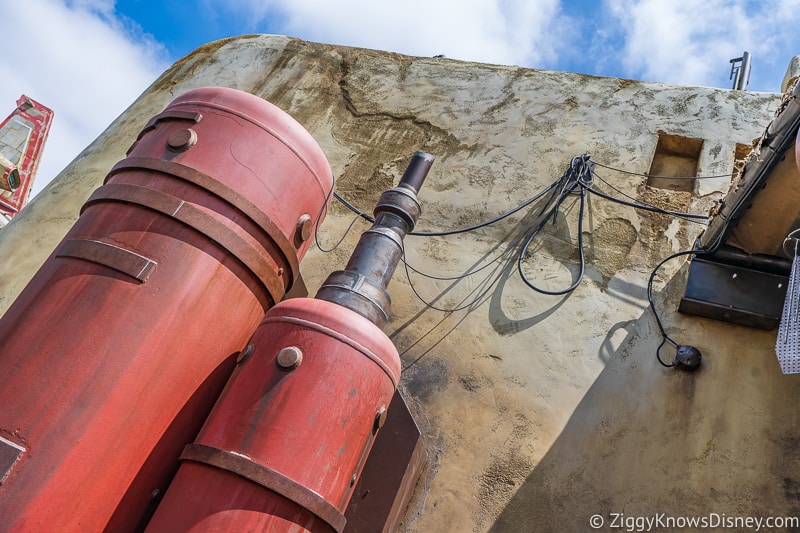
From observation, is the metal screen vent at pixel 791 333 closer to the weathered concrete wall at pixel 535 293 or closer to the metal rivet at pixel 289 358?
the weathered concrete wall at pixel 535 293

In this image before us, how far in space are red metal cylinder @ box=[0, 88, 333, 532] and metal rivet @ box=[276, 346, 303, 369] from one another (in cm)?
42

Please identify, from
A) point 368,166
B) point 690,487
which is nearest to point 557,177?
point 368,166

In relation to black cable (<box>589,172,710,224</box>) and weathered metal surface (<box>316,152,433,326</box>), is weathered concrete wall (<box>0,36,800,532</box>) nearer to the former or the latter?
black cable (<box>589,172,710,224</box>)

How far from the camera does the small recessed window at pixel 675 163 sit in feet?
16.9

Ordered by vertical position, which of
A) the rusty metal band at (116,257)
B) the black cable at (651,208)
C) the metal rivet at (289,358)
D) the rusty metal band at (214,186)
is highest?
the black cable at (651,208)

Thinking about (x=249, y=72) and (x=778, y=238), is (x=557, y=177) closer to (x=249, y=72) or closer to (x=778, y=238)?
(x=778, y=238)

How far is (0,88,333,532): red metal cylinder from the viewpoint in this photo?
8.34ft

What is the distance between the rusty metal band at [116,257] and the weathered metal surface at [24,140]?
16.4m

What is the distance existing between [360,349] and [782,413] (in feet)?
7.98

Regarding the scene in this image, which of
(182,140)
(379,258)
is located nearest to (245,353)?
(379,258)

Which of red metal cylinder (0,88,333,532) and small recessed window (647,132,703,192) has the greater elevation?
small recessed window (647,132,703,192)

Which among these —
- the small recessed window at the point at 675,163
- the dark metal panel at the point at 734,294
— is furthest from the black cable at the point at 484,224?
the dark metal panel at the point at 734,294

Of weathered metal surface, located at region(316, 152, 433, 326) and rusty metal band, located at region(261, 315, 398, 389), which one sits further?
weathered metal surface, located at region(316, 152, 433, 326)

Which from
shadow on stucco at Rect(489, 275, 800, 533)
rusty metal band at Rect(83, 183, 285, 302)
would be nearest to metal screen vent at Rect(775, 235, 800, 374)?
shadow on stucco at Rect(489, 275, 800, 533)
